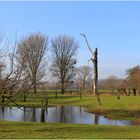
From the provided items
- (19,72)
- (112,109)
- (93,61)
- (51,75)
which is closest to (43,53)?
(51,75)

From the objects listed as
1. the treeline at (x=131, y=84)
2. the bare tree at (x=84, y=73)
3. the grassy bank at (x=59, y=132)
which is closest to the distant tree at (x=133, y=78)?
the treeline at (x=131, y=84)

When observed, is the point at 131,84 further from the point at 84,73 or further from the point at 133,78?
the point at 84,73

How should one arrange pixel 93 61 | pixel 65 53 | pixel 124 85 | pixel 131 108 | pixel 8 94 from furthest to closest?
pixel 65 53 < pixel 124 85 < pixel 93 61 < pixel 131 108 < pixel 8 94

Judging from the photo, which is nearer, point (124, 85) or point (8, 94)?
point (8, 94)

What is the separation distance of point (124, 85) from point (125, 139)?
6322cm

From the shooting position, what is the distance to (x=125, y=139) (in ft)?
55.5

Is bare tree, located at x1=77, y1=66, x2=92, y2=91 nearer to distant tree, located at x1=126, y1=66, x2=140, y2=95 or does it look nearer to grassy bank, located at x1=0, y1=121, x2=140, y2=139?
distant tree, located at x1=126, y1=66, x2=140, y2=95

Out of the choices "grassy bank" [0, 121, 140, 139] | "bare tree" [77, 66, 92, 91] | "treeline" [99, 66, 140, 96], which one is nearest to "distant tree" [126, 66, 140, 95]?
"treeline" [99, 66, 140, 96]

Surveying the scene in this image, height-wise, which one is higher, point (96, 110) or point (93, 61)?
point (93, 61)

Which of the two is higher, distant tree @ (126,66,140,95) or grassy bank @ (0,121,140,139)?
distant tree @ (126,66,140,95)

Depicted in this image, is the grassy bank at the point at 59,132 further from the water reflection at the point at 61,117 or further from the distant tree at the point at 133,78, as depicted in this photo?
the distant tree at the point at 133,78

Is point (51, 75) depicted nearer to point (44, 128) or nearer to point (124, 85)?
point (124, 85)

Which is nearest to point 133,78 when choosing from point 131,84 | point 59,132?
point 131,84

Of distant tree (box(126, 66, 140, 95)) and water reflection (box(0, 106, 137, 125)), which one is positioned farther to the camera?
distant tree (box(126, 66, 140, 95))
